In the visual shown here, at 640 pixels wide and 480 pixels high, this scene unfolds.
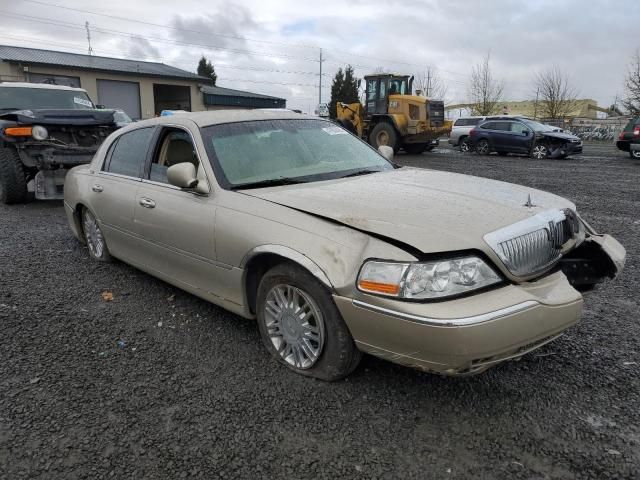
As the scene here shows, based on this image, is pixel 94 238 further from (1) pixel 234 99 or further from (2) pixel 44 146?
(1) pixel 234 99

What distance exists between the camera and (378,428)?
96.4 inches

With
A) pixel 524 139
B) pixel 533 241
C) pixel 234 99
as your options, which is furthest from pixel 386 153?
pixel 234 99

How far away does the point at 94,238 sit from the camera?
Answer: 16.5ft

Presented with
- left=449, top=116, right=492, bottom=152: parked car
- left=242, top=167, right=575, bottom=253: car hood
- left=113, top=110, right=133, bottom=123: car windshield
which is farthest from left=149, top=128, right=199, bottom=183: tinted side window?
left=449, top=116, right=492, bottom=152: parked car

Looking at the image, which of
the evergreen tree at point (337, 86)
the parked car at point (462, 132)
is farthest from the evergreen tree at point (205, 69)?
the parked car at point (462, 132)

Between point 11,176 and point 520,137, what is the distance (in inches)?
663

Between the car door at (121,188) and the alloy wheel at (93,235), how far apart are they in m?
0.23

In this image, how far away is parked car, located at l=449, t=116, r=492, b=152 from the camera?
22.5 metres

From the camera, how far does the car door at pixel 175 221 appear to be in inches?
129

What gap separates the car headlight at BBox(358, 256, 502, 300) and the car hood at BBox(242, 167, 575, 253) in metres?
0.08

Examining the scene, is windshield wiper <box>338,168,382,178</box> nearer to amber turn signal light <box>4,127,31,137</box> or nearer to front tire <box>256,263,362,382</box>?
front tire <box>256,263,362,382</box>

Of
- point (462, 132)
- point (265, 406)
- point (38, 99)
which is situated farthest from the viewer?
point (462, 132)

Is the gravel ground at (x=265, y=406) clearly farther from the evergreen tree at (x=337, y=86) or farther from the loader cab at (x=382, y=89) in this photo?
the evergreen tree at (x=337, y=86)

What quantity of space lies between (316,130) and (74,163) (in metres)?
5.28
